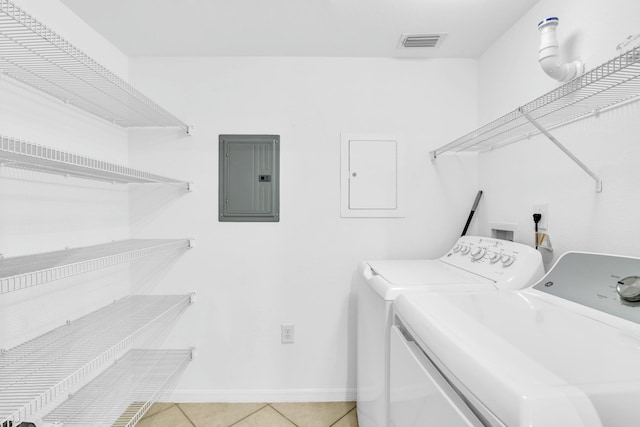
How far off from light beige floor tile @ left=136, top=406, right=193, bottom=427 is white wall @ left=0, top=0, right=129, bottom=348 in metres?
0.71

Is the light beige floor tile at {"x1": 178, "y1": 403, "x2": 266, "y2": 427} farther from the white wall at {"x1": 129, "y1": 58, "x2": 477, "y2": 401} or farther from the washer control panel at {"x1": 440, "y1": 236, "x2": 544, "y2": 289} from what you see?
the washer control panel at {"x1": 440, "y1": 236, "x2": 544, "y2": 289}

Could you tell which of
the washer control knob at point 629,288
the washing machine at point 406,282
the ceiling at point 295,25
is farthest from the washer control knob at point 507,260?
the ceiling at point 295,25

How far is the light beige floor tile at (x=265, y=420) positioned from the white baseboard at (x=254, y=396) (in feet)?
0.31

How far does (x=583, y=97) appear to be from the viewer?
38.3 inches

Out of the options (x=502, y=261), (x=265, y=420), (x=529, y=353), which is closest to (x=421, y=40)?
(x=502, y=261)

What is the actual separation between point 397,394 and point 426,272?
58 cm

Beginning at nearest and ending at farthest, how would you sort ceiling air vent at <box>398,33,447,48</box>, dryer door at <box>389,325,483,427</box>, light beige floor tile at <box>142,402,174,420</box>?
dryer door at <box>389,325,483,427</box>, ceiling air vent at <box>398,33,447,48</box>, light beige floor tile at <box>142,402,174,420</box>

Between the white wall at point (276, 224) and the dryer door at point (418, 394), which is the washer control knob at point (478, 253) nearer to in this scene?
the white wall at point (276, 224)

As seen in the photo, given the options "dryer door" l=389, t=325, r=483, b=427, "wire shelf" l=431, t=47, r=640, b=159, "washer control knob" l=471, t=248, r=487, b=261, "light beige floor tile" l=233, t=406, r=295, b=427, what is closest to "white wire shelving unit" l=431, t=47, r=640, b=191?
"wire shelf" l=431, t=47, r=640, b=159

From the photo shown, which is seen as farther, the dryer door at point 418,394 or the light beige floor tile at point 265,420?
the light beige floor tile at point 265,420

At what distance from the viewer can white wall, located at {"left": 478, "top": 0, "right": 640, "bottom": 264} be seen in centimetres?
102

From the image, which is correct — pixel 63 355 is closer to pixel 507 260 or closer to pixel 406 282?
pixel 406 282

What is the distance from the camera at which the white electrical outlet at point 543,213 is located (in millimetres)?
1336

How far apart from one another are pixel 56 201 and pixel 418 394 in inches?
64.4
